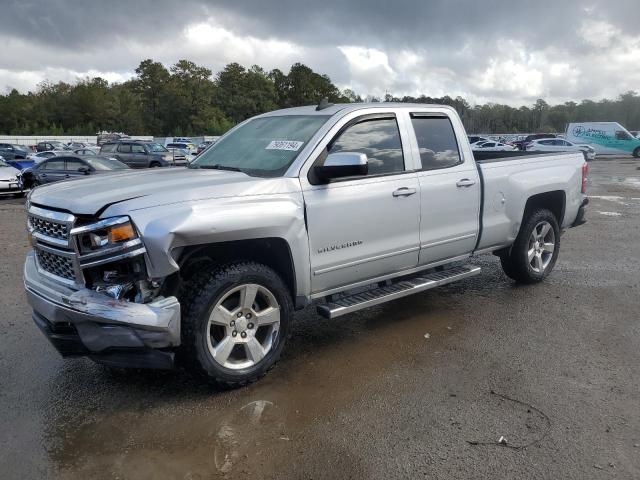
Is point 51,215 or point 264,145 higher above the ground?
point 264,145

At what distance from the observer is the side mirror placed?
384cm

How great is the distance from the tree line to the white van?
150 ft

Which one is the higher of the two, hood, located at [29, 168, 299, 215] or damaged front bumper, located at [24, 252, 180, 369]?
hood, located at [29, 168, 299, 215]

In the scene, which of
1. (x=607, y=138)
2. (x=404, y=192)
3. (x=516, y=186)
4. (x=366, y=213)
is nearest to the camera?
(x=366, y=213)

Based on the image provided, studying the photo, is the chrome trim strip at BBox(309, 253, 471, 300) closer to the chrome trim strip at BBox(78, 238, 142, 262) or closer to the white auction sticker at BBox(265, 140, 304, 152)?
the white auction sticker at BBox(265, 140, 304, 152)

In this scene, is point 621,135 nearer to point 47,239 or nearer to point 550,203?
point 550,203

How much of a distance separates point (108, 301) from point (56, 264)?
0.64 metres

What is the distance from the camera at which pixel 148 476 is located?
9.29ft

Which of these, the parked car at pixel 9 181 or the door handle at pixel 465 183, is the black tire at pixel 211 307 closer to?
the door handle at pixel 465 183

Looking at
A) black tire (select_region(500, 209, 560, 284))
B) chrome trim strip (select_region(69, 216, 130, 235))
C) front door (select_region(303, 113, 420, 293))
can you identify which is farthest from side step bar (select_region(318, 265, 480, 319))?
chrome trim strip (select_region(69, 216, 130, 235))

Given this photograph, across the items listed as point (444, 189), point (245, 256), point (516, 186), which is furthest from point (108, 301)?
point (516, 186)

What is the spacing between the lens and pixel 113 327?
3219mm

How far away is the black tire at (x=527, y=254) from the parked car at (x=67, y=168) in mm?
13790

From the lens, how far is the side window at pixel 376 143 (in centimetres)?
433
